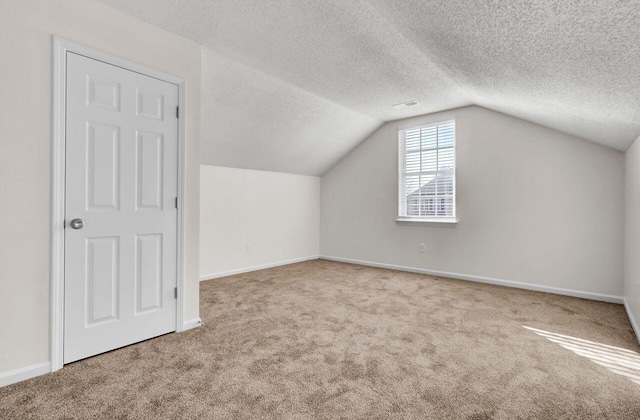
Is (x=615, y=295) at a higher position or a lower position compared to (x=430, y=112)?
lower

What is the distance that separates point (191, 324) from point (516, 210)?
394cm

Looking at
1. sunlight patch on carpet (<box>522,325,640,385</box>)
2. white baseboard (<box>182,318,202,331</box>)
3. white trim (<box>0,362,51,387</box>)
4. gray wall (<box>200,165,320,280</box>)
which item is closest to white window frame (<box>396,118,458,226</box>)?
gray wall (<box>200,165,320,280</box>)

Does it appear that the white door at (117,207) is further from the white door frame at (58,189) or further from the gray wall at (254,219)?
the gray wall at (254,219)

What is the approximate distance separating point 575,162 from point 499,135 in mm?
889

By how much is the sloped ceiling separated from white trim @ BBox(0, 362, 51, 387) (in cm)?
238

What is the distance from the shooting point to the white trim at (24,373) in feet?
5.95

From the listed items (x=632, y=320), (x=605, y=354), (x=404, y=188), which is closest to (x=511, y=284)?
(x=632, y=320)

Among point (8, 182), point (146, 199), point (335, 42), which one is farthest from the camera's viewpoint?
point (335, 42)

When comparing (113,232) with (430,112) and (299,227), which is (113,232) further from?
(430,112)

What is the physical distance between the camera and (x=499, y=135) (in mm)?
4188

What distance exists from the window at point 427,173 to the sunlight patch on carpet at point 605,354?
218cm

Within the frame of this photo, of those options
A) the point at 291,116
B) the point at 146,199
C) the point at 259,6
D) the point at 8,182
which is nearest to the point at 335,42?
the point at 259,6

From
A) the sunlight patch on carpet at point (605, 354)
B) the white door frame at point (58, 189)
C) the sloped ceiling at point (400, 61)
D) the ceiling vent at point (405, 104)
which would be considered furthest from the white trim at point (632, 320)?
the white door frame at point (58, 189)

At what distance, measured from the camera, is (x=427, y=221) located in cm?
478
